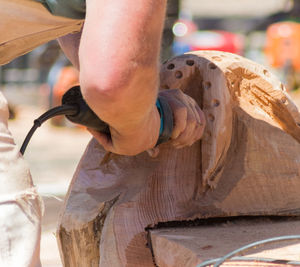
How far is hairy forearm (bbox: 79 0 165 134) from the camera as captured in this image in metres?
1.16

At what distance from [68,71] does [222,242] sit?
6718 millimetres

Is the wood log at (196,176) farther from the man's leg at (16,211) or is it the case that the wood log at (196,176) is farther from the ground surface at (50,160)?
the ground surface at (50,160)

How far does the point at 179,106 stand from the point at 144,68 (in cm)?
34

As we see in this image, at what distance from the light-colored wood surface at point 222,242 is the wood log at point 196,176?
0.17ft

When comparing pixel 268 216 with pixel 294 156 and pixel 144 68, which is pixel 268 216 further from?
pixel 144 68

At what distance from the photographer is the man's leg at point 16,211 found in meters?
1.29

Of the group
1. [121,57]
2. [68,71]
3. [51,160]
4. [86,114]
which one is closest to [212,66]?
[86,114]

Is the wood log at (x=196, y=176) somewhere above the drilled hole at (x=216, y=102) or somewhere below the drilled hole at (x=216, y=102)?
below

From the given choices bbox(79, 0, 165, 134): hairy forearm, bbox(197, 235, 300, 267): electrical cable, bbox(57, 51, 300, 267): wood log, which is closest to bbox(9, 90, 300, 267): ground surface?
bbox(57, 51, 300, 267): wood log

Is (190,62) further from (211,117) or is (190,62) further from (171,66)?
(211,117)

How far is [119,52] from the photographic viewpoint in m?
1.17

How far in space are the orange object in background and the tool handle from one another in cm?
1048

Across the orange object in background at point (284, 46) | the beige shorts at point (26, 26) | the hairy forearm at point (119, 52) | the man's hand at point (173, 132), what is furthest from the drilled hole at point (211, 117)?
the orange object in background at point (284, 46)

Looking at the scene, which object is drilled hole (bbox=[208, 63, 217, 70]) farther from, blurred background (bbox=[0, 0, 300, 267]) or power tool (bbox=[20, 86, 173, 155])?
blurred background (bbox=[0, 0, 300, 267])
